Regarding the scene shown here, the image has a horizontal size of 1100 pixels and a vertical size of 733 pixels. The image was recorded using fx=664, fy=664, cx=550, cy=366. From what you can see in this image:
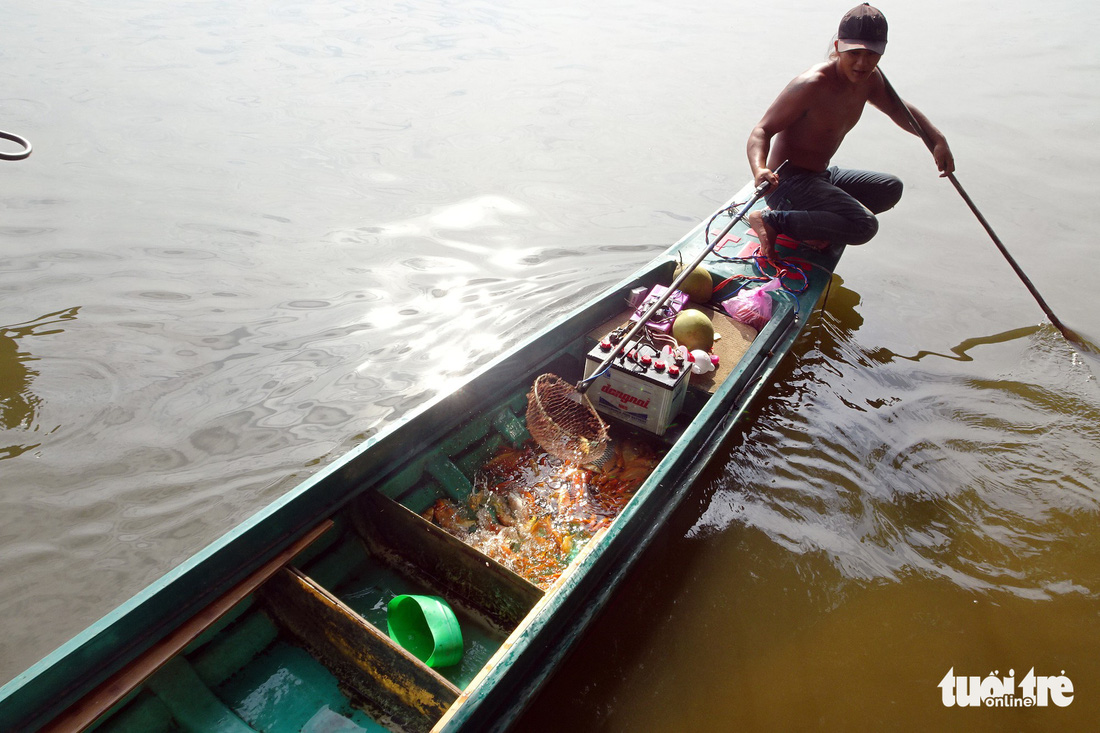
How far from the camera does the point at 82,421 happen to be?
4.28 metres

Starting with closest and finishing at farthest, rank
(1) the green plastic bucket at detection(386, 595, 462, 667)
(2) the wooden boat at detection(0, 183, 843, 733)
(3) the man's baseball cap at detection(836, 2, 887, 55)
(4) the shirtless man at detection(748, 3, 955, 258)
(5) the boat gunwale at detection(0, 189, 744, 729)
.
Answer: (5) the boat gunwale at detection(0, 189, 744, 729) → (2) the wooden boat at detection(0, 183, 843, 733) → (1) the green plastic bucket at detection(386, 595, 462, 667) → (3) the man's baseball cap at detection(836, 2, 887, 55) → (4) the shirtless man at detection(748, 3, 955, 258)

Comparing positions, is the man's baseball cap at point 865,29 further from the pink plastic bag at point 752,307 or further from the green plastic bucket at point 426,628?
the green plastic bucket at point 426,628

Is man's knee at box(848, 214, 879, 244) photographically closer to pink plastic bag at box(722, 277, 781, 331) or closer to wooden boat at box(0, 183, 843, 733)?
pink plastic bag at box(722, 277, 781, 331)

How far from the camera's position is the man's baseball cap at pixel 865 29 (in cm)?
412

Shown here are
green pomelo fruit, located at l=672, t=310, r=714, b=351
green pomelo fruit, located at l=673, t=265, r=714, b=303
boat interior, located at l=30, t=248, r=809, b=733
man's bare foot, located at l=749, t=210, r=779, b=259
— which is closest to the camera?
boat interior, located at l=30, t=248, r=809, b=733

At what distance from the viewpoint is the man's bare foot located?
15.8ft

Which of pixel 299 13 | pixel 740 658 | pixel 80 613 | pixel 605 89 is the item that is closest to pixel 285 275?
pixel 80 613

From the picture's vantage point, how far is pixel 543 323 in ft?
18.6

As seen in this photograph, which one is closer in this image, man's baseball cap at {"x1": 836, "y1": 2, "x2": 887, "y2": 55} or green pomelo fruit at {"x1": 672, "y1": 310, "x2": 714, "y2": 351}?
green pomelo fruit at {"x1": 672, "y1": 310, "x2": 714, "y2": 351}

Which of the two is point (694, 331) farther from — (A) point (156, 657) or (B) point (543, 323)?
(A) point (156, 657)

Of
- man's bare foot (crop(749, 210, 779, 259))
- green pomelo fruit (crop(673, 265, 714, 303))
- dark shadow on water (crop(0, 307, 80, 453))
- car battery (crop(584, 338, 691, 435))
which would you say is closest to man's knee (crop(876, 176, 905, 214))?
man's bare foot (crop(749, 210, 779, 259))

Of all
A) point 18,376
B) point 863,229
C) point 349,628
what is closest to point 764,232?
point 863,229

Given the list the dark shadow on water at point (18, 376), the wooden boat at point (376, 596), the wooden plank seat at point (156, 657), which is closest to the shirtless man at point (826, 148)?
the wooden boat at point (376, 596)

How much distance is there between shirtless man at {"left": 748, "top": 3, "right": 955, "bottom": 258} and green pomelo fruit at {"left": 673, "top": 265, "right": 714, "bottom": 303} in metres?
0.63
